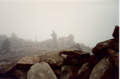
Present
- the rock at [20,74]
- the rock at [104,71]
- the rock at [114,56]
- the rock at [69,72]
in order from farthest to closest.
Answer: the rock at [20,74], the rock at [69,72], the rock at [104,71], the rock at [114,56]

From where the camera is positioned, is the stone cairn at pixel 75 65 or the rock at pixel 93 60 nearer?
the stone cairn at pixel 75 65

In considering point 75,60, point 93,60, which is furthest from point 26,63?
point 93,60

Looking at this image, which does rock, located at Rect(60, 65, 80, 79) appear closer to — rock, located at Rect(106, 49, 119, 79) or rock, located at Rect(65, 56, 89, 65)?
rock, located at Rect(65, 56, 89, 65)

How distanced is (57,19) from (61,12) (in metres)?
0.52

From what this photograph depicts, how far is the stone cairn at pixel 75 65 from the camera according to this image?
368 cm

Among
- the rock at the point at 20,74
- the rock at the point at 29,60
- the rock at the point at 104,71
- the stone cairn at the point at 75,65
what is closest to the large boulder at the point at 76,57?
the stone cairn at the point at 75,65

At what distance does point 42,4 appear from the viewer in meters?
6.47

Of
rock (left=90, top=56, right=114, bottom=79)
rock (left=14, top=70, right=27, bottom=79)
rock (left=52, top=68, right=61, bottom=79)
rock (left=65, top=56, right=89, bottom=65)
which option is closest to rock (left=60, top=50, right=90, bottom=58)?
rock (left=65, top=56, right=89, bottom=65)

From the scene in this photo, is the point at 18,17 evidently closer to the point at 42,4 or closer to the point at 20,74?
the point at 42,4

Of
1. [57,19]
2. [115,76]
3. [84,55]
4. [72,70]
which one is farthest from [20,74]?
[57,19]

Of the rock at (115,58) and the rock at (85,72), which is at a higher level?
the rock at (115,58)

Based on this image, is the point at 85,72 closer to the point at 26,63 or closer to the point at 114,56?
the point at 114,56

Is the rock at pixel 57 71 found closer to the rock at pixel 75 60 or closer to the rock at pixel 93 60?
the rock at pixel 75 60

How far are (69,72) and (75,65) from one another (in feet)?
1.33
